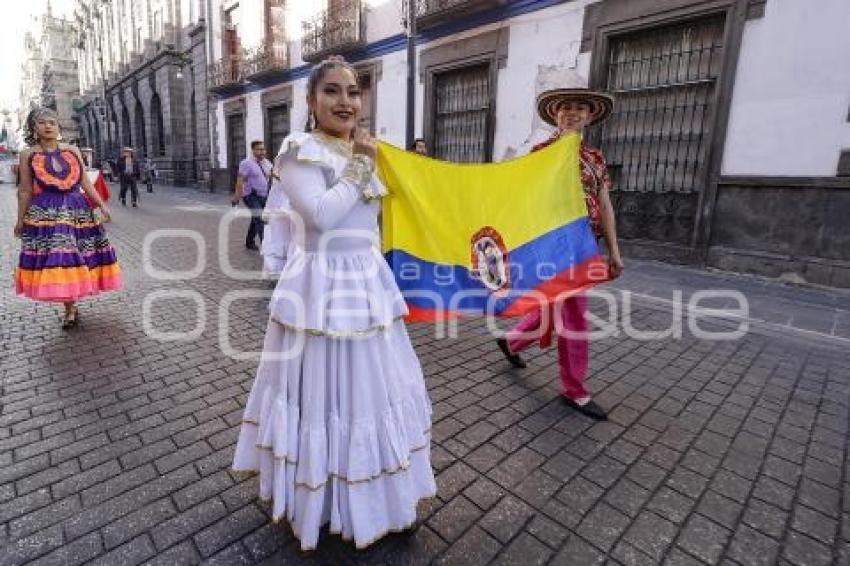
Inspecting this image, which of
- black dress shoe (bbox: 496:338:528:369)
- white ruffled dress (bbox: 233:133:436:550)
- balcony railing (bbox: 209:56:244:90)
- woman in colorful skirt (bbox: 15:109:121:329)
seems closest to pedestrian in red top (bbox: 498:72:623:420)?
black dress shoe (bbox: 496:338:528:369)

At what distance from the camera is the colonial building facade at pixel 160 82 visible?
2441 cm

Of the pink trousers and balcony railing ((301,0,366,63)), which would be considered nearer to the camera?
the pink trousers

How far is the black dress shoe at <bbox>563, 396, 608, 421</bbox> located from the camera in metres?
3.25

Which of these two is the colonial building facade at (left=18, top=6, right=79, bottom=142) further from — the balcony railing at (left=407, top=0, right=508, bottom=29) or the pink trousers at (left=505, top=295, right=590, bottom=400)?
the pink trousers at (left=505, top=295, right=590, bottom=400)

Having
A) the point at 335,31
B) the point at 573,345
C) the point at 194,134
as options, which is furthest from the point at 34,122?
the point at 194,134

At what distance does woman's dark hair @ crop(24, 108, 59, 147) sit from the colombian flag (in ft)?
13.1

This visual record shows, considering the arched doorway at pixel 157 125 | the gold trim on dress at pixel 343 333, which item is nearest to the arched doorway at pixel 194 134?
the arched doorway at pixel 157 125

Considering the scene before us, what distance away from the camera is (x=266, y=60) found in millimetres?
17906

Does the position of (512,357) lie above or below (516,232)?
below

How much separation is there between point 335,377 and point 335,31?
1507 centimetres

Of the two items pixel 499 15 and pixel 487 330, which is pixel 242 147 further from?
pixel 487 330

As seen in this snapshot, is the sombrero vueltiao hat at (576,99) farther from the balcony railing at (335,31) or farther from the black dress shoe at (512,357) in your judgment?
the balcony railing at (335,31)

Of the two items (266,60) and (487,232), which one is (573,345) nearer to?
(487,232)

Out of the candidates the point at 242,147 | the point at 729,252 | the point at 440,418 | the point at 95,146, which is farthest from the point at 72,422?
the point at 95,146
